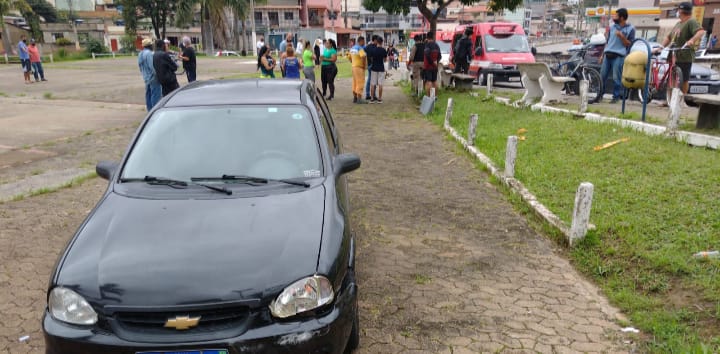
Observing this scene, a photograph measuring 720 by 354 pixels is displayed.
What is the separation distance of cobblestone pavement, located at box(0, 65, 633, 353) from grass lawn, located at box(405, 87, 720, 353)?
256 mm

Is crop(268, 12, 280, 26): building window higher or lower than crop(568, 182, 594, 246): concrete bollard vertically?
higher

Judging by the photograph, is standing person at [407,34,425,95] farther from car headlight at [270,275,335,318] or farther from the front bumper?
the front bumper

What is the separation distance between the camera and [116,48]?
2948 inches

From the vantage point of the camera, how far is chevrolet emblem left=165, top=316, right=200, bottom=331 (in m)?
2.44

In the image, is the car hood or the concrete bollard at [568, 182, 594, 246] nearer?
the car hood

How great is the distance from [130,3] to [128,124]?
5293 centimetres

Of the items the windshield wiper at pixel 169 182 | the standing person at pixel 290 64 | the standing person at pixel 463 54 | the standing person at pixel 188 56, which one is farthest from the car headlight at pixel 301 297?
the standing person at pixel 463 54

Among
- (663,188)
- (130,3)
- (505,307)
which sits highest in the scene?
(130,3)

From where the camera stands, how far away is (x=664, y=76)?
31.4 ft

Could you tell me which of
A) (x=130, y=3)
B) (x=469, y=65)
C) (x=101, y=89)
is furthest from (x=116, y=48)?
(x=469, y=65)

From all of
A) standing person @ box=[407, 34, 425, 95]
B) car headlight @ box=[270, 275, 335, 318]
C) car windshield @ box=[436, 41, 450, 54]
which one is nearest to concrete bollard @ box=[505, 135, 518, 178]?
car headlight @ box=[270, 275, 335, 318]

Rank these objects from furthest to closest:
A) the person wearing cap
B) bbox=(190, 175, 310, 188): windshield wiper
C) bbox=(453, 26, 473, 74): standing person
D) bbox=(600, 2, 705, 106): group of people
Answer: bbox=(453, 26, 473, 74): standing person < bbox=(600, 2, 705, 106): group of people < the person wearing cap < bbox=(190, 175, 310, 188): windshield wiper

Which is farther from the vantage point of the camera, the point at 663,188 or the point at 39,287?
the point at 663,188

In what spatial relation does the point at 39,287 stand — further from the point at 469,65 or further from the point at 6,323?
the point at 469,65
